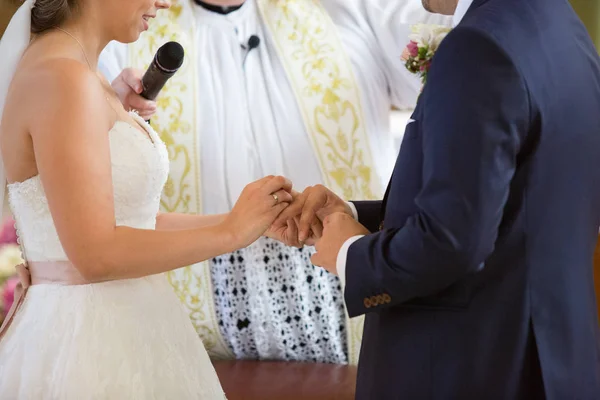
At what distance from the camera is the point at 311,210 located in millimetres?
1647

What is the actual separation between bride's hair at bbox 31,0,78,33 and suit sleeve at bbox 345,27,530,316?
0.77m

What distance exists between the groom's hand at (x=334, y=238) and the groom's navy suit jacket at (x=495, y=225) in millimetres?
82

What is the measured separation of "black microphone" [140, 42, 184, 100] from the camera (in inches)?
70.9

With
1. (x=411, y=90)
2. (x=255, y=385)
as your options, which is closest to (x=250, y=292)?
(x=255, y=385)

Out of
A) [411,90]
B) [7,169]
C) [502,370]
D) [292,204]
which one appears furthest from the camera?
[411,90]

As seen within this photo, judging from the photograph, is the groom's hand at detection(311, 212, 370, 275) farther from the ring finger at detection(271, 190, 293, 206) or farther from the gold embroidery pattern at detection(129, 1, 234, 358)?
the gold embroidery pattern at detection(129, 1, 234, 358)

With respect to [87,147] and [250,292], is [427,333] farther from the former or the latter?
[250,292]

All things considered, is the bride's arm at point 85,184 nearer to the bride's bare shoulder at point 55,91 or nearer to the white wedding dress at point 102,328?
the bride's bare shoulder at point 55,91

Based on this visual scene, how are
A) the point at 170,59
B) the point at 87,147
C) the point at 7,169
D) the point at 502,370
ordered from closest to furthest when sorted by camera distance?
the point at 502,370, the point at 87,147, the point at 7,169, the point at 170,59

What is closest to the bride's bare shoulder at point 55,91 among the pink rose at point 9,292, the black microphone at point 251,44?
the pink rose at point 9,292

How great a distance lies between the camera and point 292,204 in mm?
1649

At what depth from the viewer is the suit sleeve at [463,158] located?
107 centimetres

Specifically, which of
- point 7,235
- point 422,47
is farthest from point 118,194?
point 422,47

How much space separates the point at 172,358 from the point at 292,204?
42 centimetres
